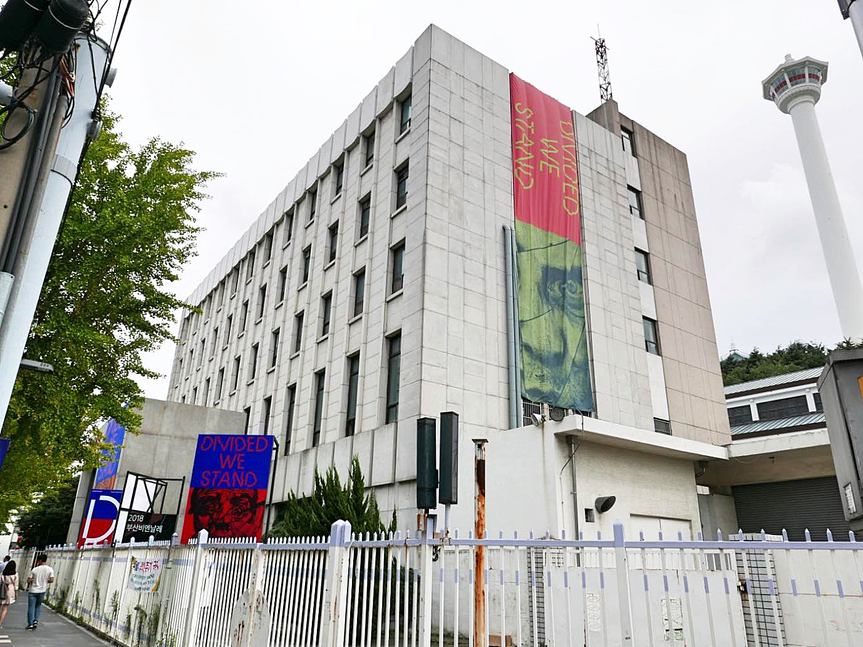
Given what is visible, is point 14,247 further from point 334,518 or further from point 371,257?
point 371,257

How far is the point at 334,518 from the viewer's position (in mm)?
14578

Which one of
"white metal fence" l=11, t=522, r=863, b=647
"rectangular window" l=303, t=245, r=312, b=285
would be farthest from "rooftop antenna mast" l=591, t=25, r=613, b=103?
"white metal fence" l=11, t=522, r=863, b=647

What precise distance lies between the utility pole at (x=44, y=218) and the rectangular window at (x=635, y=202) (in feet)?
83.8

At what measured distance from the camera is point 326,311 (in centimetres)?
2598

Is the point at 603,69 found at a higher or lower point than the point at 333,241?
higher

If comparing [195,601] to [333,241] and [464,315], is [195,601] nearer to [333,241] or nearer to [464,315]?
[464,315]

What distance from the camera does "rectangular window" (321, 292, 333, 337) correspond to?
2547cm

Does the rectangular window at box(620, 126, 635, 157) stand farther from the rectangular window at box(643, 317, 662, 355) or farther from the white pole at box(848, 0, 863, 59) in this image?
the white pole at box(848, 0, 863, 59)

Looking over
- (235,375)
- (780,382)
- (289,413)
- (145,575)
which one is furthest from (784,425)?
(235,375)

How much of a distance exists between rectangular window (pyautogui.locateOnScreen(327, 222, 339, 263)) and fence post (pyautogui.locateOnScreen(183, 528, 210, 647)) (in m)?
17.4

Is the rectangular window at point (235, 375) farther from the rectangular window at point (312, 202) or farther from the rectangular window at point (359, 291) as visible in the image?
the rectangular window at point (359, 291)

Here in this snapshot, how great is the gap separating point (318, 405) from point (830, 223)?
150 feet

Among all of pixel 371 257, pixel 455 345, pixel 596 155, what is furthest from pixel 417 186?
pixel 596 155

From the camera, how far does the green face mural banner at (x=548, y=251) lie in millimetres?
21438
